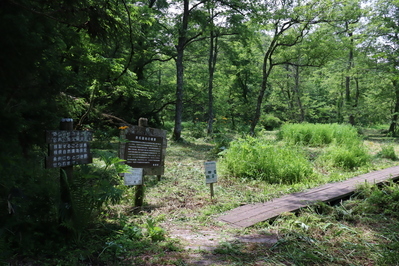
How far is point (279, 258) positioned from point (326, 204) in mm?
2072

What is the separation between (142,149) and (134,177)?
705 mm

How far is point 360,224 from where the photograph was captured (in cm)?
367

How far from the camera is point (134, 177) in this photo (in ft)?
13.8

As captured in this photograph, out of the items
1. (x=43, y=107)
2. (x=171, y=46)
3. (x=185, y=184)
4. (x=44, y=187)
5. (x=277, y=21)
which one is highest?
(x=277, y=21)

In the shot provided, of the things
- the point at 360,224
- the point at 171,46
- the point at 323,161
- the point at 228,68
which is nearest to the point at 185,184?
the point at 360,224

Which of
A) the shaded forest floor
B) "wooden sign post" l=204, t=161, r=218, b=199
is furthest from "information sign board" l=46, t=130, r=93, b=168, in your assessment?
"wooden sign post" l=204, t=161, r=218, b=199

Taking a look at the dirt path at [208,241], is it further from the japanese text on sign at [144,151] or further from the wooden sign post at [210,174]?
the japanese text on sign at [144,151]

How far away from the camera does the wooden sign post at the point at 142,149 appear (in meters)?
4.46

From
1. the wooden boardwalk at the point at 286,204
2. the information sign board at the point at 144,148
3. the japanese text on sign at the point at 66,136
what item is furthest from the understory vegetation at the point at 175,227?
the information sign board at the point at 144,148

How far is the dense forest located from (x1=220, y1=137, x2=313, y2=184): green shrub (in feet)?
9.27

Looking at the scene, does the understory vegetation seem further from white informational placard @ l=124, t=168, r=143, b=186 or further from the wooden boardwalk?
white informational placard @ l=124, t=168, r=143, b=186

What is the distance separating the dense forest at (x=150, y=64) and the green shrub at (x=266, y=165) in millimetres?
2827

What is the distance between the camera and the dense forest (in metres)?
2.54

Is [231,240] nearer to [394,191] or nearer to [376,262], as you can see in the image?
[376,262]
